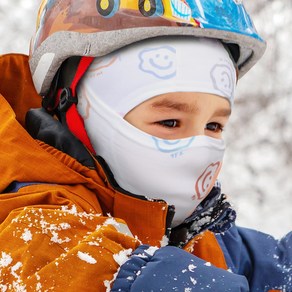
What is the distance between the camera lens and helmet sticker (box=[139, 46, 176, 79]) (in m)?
1.41

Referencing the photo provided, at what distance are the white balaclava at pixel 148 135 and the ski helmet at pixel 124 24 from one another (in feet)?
0.12

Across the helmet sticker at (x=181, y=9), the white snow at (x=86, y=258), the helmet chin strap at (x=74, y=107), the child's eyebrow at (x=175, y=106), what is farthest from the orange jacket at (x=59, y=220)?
the helmet sticker at (x=181, y=9)

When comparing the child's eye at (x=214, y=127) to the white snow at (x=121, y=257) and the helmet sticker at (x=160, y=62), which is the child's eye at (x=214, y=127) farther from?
the white snow at (x=121, y=257)

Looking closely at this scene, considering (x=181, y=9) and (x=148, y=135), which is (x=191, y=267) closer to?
(x=148, y=135)

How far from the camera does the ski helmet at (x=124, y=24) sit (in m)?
1.42

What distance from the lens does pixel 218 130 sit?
4.96 ft

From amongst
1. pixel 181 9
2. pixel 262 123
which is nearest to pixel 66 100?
pixel 181 9

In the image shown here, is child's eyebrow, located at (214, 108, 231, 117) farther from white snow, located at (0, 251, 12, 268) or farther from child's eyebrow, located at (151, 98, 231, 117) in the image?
white snow, located at (0, 251, 12, 268)

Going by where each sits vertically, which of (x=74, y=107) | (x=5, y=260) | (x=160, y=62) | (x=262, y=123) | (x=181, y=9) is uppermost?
(x=181, y=9)

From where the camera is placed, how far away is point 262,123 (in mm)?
4559

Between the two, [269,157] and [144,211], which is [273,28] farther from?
[144,211]

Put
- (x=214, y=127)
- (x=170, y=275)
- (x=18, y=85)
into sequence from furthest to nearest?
(x=18, y=85) → (x=214, y=127) → (x=170, y=275)

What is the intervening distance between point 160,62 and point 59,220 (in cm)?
49


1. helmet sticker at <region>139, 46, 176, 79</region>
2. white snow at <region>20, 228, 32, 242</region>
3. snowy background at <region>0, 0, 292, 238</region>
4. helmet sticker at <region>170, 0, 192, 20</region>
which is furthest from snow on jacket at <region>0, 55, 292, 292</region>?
snowy background at <region>0, 0, 292, 238</region>
